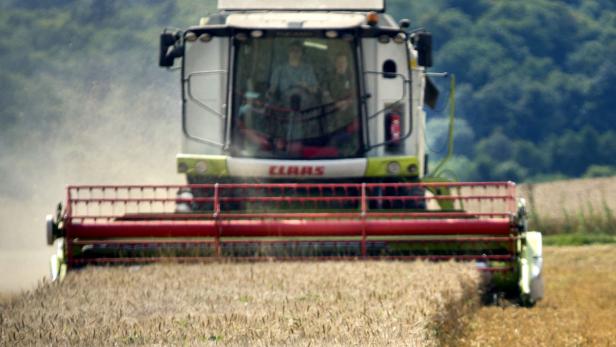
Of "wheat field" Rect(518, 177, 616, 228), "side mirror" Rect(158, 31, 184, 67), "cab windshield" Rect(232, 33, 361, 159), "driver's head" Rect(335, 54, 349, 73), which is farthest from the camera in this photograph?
"wheat field" Rect(518, 177, 616, 228)

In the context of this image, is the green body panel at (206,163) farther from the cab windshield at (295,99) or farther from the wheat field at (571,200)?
the wheat field at (571,200)

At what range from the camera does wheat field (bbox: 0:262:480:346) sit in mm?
7797

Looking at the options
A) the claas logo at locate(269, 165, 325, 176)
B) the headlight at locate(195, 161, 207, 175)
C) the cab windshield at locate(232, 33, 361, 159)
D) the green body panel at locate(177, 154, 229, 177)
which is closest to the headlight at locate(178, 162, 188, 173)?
the green body panel at locate(177, 154, 229, 177)

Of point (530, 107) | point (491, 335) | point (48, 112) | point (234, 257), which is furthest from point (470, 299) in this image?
point (530, 107)

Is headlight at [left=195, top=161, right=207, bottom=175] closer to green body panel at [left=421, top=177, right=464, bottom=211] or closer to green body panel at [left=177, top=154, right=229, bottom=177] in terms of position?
green body panel at [left=177, top=154, right=229, bottom=177]

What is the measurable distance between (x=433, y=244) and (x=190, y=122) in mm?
2877

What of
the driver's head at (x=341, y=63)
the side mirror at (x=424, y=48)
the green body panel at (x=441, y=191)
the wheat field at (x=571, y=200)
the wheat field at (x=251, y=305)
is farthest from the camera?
the wheat field at (x=571, y=200)

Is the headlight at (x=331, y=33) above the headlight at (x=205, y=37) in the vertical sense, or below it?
above

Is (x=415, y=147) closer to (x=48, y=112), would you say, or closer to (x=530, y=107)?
(x=48, y=112)

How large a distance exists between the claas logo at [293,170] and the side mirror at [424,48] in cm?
130

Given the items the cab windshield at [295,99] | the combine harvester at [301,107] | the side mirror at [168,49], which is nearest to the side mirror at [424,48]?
the combine harvester at [301,107]

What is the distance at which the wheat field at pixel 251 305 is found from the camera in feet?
25.6

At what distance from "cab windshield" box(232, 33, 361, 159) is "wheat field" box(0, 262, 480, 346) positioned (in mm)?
2168

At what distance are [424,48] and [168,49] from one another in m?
2.25
